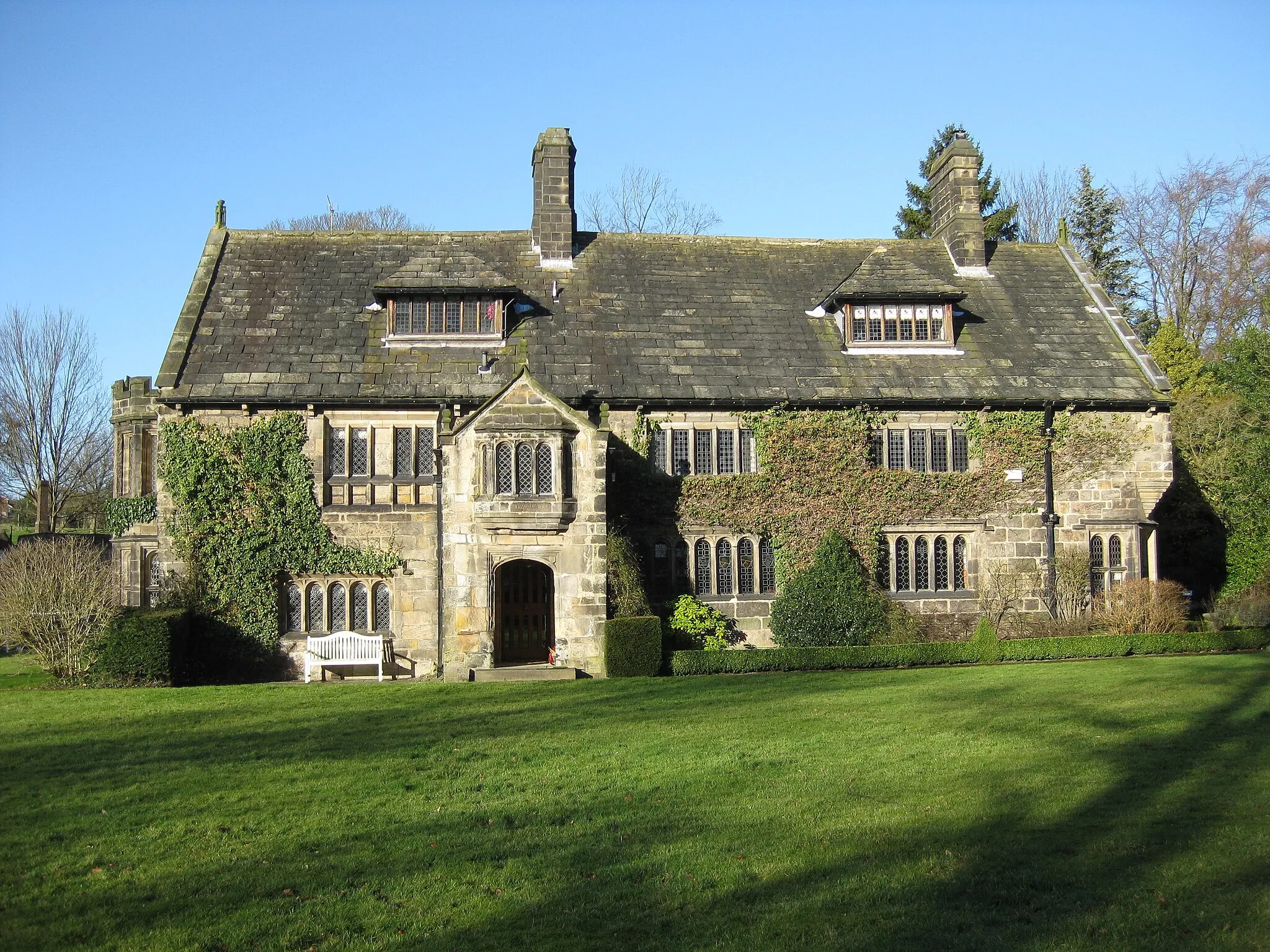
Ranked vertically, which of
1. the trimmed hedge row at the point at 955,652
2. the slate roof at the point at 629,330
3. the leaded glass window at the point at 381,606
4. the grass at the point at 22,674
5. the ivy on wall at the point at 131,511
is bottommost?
the grass at the point at 22,674

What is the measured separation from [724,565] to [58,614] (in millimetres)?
13246

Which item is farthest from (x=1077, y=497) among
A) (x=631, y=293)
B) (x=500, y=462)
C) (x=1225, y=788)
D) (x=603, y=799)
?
(x=603, y=799)

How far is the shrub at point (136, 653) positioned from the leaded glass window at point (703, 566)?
35.2ft


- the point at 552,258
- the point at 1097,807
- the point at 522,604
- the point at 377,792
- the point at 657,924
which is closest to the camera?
the point at 657,924

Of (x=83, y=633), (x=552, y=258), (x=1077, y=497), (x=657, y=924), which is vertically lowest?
(x=657, y=924)

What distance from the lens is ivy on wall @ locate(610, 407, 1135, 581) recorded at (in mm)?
23656

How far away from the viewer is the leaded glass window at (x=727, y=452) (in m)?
24.0

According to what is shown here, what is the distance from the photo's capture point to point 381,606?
23.1 m

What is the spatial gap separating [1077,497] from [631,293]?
1145 centimetres

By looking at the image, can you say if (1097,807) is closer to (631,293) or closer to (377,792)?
(377,792)

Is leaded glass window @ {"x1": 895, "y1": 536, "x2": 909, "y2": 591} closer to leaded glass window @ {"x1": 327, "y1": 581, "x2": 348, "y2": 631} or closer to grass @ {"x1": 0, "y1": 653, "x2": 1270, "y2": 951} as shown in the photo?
grass @ {"x1": 0, "y1": 653, "x2": 1270, "y2": 951}

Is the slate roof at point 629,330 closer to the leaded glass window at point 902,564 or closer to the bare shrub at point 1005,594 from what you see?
the leaded glass window at point 902,564

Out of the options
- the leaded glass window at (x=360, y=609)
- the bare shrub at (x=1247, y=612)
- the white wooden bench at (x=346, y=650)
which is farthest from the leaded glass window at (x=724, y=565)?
the bare shrub at (x=1247, y=612)

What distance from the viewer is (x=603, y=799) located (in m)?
10.7
